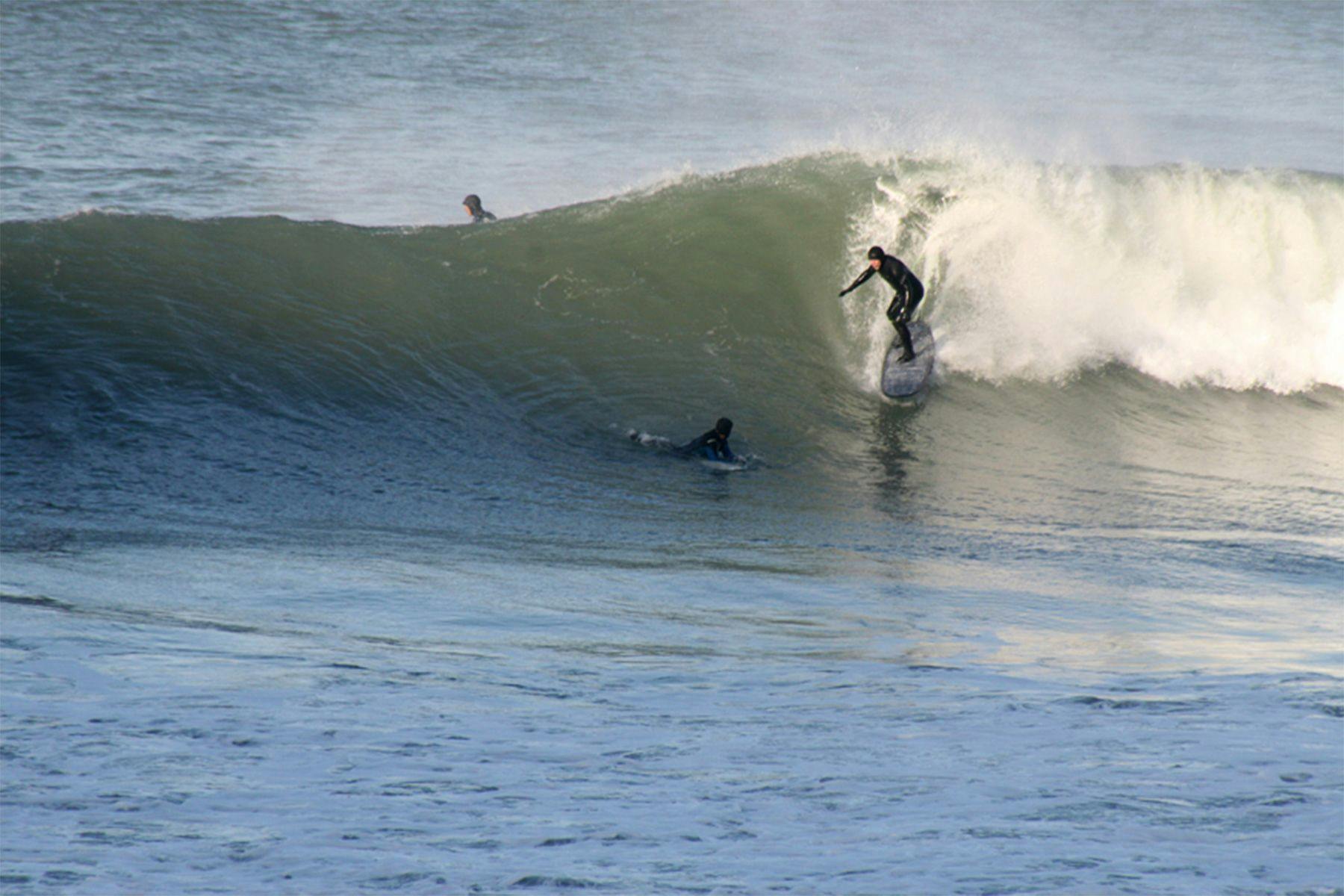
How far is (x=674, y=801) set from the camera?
4.07 metres

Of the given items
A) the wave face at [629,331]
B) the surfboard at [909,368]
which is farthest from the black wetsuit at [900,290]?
the wave face at [629,331]

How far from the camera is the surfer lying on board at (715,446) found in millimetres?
10203

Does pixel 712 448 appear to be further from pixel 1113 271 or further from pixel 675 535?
pixel 1113 271

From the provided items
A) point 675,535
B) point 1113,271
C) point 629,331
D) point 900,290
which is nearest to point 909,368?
point 900,290

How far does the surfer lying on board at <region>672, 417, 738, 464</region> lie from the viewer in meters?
10.2

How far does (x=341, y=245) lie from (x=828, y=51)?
29719 millimetres

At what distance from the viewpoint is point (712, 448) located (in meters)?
10.2

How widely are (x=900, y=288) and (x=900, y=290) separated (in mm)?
21

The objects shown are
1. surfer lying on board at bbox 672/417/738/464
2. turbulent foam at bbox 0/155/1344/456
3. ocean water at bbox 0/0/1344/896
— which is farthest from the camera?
turbulent foam at bbox 0/155/1344/456

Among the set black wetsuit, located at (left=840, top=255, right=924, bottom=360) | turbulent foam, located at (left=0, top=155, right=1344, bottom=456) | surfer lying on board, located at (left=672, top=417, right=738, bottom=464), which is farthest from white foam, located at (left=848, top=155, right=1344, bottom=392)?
surfer lying on board, located at (left=672, top=417, right=738, bottom=464)

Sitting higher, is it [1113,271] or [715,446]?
[1113,271]

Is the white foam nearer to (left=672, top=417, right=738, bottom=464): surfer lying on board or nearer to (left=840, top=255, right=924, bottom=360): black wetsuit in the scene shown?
(left=840, top=255, right=924, bottom=360): black wetsuit

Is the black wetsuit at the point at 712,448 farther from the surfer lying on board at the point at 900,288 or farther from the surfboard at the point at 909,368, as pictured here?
the surfboard at the point at 909,368

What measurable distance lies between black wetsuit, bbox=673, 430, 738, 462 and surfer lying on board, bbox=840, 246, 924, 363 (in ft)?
6.88
